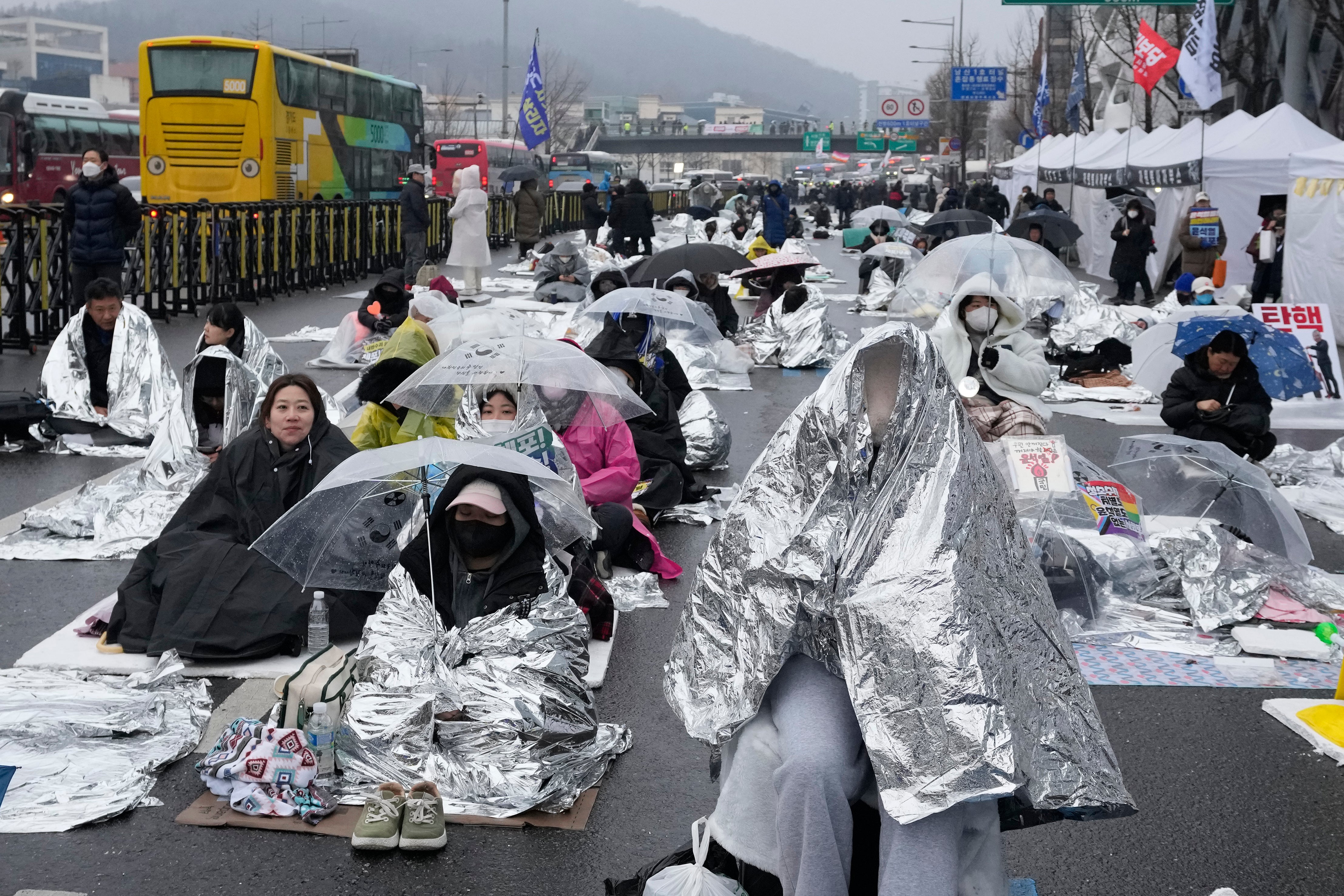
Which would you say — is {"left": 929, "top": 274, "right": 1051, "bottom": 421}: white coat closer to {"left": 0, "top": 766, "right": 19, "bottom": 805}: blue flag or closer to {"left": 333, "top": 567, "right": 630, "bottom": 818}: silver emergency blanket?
{"left": 333, "top": 567, "right": 630, "bottom": 818}: silver emergency blanket

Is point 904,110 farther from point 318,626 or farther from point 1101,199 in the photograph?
point 318,626

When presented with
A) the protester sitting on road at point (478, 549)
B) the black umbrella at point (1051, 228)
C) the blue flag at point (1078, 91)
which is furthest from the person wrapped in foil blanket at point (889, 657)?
the blue flag at point (1078, 91)

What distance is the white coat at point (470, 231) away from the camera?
2142 centimetres

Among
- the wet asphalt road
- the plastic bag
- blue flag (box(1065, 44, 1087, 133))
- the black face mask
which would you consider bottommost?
the wet asphalt road

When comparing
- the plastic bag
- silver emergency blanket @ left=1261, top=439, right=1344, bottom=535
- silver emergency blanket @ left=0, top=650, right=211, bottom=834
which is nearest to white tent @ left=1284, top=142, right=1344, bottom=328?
silver emergency blanket @ left=1261, top=439, right=1344, bottom=535

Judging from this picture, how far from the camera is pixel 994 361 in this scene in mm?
7922

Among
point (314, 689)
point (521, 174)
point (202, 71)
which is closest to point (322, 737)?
point (314, 689)

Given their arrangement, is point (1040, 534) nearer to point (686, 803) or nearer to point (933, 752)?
point (686, 803)

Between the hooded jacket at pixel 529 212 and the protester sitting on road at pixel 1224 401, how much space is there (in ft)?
66.7

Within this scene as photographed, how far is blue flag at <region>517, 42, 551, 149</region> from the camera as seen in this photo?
38.6 meters

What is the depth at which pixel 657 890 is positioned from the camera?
3.16 meters

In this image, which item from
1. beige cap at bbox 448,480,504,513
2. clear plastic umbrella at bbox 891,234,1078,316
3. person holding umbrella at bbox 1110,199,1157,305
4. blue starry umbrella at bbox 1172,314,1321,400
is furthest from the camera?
person holding umbrella at bbox 1110,199,1157,305

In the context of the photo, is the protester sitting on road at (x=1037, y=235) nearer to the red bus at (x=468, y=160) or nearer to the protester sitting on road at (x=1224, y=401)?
the protester sitting on road at (x=1224, y=401)

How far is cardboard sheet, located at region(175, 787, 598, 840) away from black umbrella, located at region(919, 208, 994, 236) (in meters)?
19.4
